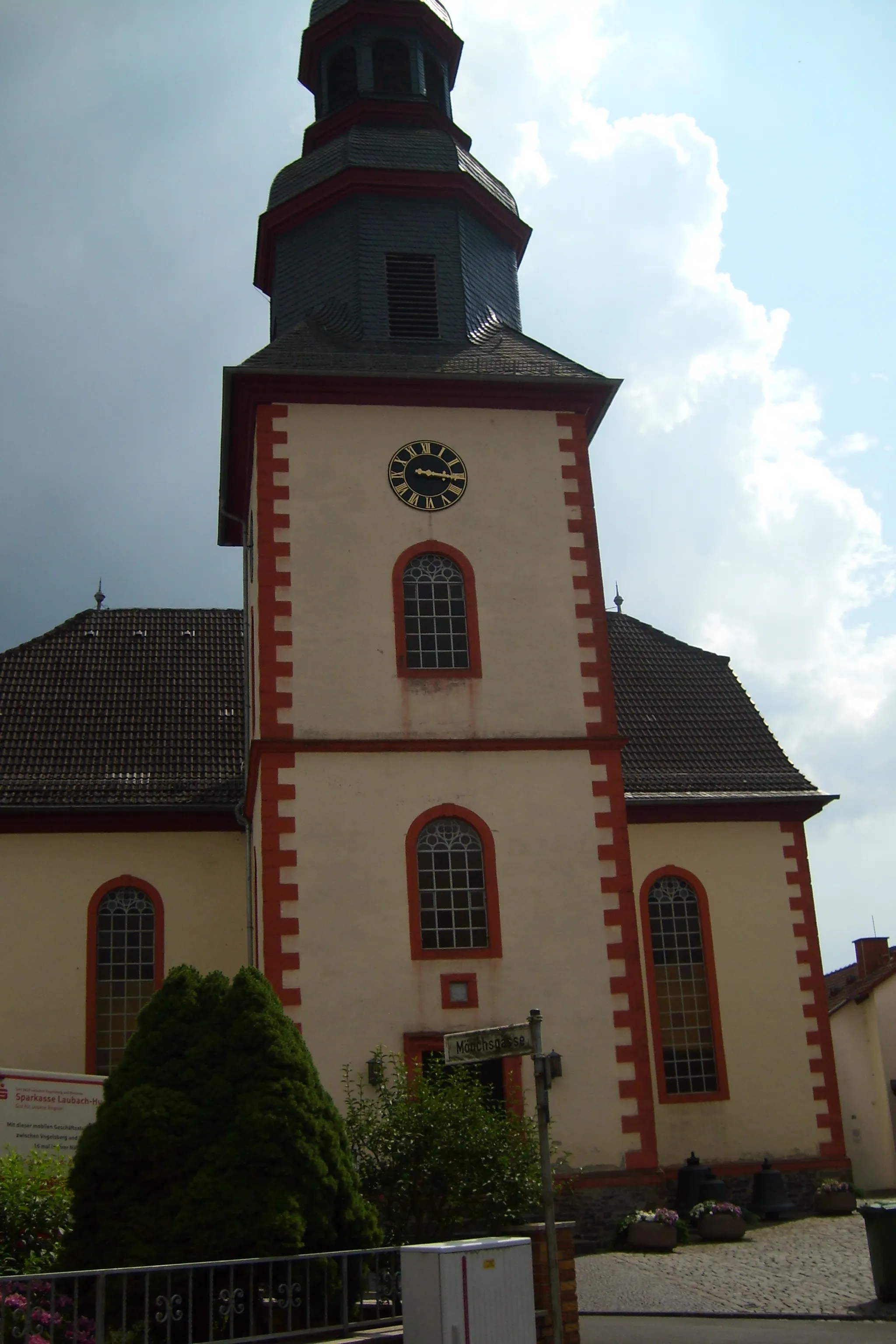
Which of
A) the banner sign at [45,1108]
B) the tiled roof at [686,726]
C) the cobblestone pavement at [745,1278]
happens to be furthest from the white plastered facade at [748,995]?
the banner sign at [45,1108]

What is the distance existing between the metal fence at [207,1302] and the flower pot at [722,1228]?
776 cm

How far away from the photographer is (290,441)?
19.8 metres

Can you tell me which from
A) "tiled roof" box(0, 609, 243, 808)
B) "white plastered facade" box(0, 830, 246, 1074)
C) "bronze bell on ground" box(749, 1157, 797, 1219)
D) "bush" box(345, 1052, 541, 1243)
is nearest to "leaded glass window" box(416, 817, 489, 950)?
"white plastered facade" box(0, 830, 246, 1074)

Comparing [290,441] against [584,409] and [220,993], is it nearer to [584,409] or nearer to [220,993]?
[584,409]

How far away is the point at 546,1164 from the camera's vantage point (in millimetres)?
9664

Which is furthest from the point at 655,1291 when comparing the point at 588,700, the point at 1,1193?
the point at 588,700

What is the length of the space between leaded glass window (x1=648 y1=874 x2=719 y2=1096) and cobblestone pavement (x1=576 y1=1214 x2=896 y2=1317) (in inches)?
137

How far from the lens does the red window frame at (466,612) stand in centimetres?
1881

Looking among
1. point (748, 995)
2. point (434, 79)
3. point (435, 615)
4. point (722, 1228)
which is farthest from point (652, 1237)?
point (434, 79)

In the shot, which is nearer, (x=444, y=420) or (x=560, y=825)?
(x=560, y=825)

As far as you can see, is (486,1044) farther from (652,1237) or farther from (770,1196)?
(770,1196)

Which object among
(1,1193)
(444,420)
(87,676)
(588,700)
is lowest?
(1,1193)

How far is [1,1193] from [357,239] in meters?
14.7

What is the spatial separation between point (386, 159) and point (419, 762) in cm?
958
